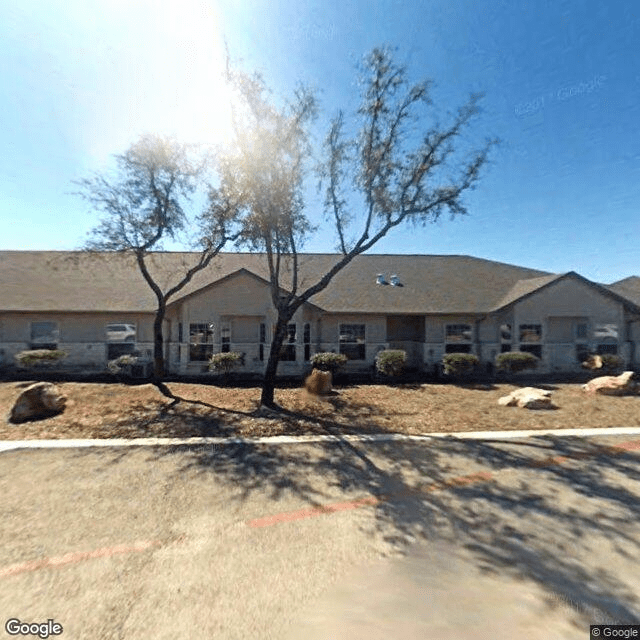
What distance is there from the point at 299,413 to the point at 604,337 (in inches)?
678

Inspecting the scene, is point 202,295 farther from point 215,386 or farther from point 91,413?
point 91,413

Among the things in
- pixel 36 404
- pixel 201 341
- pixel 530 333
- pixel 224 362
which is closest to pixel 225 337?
pixel 201 341

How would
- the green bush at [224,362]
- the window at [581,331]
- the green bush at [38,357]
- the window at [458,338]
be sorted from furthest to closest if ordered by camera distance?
the window at [458,338] < the window at [581,331] < the green bush at [38,357] < the green bush at [224,362]

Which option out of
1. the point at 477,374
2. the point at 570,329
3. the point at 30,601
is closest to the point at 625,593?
the point at 30,601

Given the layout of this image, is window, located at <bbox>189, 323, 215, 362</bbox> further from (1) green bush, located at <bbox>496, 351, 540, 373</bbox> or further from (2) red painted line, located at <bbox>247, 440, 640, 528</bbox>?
(1) green bush, located at <bbox>496, 351, 540, 373</bbox>

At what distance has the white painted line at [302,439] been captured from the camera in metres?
7.56

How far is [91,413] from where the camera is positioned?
9.98 meters

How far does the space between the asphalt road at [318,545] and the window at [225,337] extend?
33.1 feet

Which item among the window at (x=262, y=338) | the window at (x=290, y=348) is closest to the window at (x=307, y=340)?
the window at (x=290, y=348)

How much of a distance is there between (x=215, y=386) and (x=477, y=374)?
1249 cm

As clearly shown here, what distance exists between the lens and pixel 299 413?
33.9 ft

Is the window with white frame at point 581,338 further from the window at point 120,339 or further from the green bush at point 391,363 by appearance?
the window at point 120,339

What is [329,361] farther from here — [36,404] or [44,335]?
[44,335]

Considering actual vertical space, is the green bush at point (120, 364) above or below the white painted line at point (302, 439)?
above
